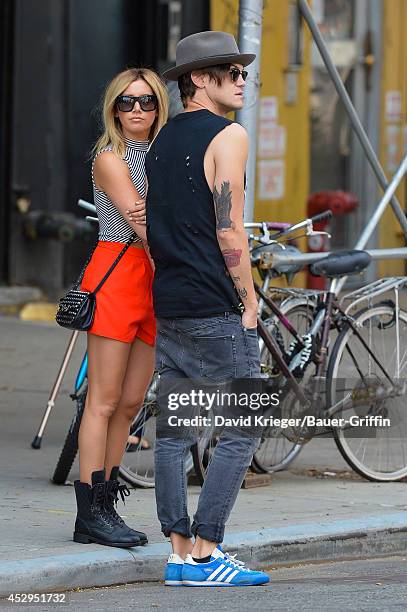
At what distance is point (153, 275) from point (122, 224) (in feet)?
0.76

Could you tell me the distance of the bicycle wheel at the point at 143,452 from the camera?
7.07 metres

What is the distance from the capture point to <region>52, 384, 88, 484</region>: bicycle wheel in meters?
6.71

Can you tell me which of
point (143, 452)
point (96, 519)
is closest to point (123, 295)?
point (96, 519)

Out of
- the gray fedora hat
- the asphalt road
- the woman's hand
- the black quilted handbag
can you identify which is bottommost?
the asphalt road

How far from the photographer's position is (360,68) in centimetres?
1702

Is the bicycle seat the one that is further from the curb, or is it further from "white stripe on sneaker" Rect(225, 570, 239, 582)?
"white stripe on sneaker" Rect(225, 570, 239, 582)

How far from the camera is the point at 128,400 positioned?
233 inches

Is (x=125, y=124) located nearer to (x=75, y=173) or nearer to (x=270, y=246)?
(x=270, y=246)

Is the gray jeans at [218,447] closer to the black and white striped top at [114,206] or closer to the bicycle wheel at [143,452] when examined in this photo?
the black and white striped top at [114,206]

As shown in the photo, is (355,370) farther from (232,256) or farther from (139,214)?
(232,256)

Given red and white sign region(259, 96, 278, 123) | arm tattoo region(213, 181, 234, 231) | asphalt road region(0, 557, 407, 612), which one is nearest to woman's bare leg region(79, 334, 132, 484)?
asphalt road region(0, 557, 407, 612)

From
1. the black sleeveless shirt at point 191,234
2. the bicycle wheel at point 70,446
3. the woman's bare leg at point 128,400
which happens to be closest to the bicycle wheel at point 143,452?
the bicycle wheel at point 70,446

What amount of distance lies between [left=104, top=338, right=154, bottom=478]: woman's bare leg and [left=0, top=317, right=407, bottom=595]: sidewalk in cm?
37

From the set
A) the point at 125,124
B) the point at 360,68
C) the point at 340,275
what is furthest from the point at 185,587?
the point at 360,68
